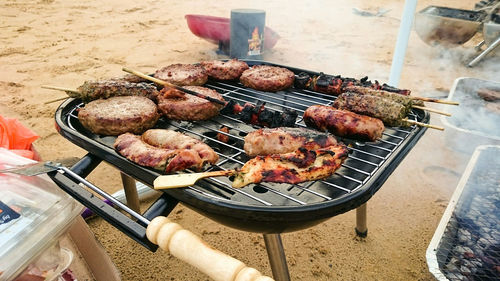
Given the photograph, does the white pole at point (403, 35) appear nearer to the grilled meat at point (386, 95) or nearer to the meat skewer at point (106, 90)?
the grilled meat at point (386, 95)

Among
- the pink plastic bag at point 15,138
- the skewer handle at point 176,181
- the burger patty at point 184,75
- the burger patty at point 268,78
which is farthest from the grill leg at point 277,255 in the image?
the pink plastic bag at point 15,138

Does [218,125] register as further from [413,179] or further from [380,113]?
[413,179]

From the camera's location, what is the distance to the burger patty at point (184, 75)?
266cm

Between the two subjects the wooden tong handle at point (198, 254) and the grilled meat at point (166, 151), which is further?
the grilled meat at point (166, 151)

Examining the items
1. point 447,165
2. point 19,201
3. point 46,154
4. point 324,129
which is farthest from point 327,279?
point 46,154

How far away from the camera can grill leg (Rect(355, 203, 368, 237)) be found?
3033 millimetres

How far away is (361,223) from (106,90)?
2.51 meters

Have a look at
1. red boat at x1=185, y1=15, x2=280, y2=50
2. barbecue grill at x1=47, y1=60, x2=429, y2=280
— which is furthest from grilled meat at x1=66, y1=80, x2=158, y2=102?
red boat at x1=185, y1=15, x2=280, y2=50

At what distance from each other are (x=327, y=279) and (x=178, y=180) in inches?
77.1

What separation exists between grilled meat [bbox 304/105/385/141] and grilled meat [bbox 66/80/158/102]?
1182mm

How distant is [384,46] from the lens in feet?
28.5

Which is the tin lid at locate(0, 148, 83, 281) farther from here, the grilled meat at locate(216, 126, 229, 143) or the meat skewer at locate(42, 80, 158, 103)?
the grilled meat at locate(216, 126, 229, 143)

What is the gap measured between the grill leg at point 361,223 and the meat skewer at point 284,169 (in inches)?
58.9

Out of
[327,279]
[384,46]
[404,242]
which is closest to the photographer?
[327,279]
